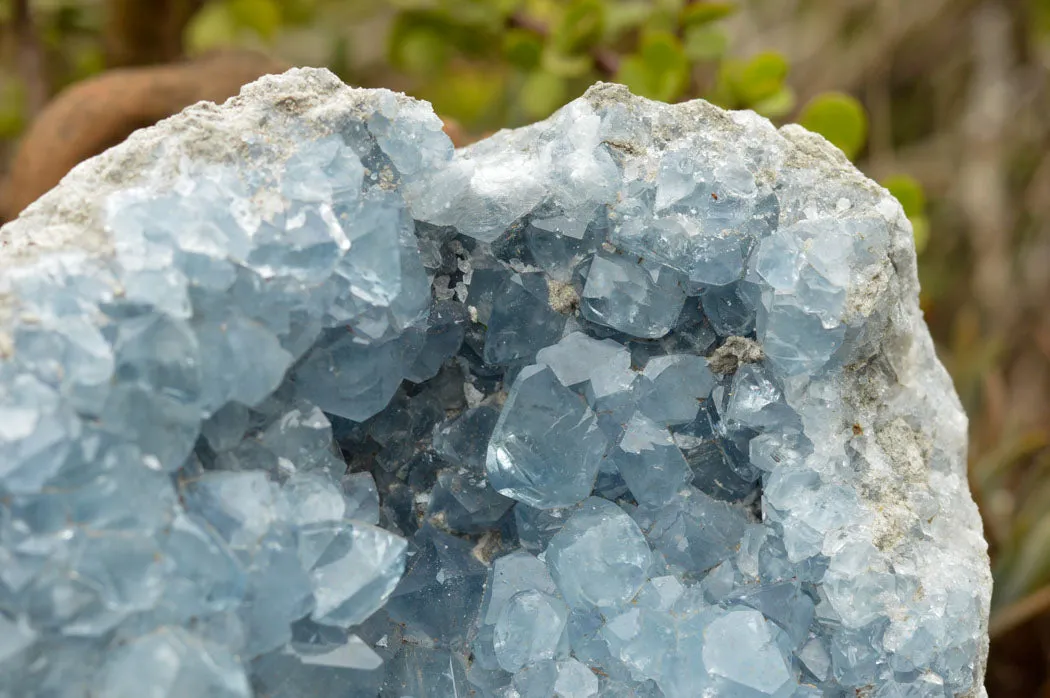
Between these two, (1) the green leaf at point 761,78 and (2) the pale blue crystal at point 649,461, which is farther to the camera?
(1) the green leaf at point 761,78

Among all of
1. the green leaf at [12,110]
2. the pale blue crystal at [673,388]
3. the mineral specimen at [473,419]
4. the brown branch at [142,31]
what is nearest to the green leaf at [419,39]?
the brown branch at [142,31]

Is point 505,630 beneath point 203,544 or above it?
beneath

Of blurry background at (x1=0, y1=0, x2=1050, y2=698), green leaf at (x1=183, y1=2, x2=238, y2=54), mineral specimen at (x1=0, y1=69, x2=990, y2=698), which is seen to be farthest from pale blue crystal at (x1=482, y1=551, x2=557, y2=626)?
green leaf at (x1=183, y1=2, x2=238, y2=54)

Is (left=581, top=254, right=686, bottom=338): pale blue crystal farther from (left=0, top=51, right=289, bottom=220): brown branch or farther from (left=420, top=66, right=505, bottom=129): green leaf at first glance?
(left=420, top=66, right=505, bottom=129): green leaf

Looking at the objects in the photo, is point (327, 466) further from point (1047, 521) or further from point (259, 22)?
point (259, 22)

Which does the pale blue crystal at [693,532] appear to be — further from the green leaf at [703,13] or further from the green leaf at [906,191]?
the green leaf at [703,13]

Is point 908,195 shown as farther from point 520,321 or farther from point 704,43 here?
point 520,321

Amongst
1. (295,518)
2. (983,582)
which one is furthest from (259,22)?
(983,582)

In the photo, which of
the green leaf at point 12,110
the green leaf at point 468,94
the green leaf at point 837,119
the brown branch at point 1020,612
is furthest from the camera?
the green leaf at point 468,94
